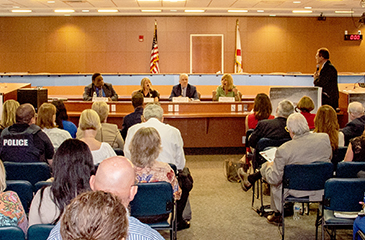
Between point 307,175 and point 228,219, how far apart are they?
46.9 inches

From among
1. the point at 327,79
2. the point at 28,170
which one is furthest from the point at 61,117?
the point at 327,79

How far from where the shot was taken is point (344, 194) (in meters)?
3.13

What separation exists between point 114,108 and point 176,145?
3900 mm

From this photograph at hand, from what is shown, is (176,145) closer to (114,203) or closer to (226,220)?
(226,220)

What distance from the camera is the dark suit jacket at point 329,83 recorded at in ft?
21.9

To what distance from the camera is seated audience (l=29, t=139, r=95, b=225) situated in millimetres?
2326

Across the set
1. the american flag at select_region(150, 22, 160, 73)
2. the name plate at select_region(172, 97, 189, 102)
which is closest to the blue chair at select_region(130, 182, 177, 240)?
the name plate at select_region(172, 97, 189, 102)

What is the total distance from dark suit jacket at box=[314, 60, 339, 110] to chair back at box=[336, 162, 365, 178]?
3.42m

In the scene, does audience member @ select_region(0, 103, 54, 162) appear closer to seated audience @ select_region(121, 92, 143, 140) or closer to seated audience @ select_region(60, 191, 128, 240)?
seated audience @ select_region(121, 92, 143, 140)

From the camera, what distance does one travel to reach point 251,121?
5824 mm

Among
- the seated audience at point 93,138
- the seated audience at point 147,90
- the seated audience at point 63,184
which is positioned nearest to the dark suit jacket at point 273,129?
the seated audience at point 93,138

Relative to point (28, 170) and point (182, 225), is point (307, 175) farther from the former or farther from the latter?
point (28, 170)

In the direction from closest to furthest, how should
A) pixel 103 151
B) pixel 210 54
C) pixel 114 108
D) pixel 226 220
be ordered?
pixel 103 151 < pixel 226 220 < pixel 114 108 < pixel 210 54

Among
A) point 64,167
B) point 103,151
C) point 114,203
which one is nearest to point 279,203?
point 103,151
